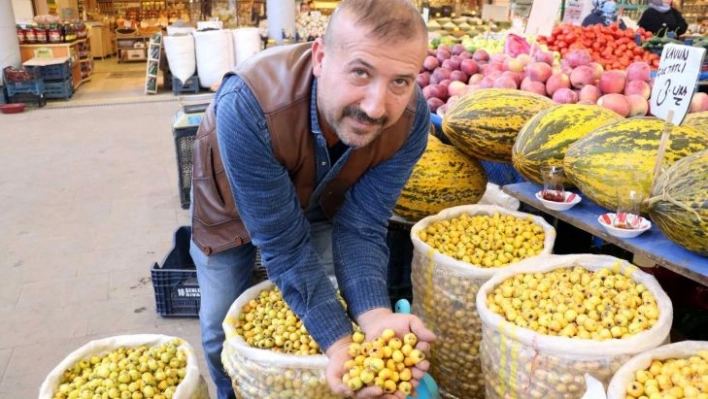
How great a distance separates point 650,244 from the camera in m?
1.60

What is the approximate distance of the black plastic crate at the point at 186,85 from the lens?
8.89 m

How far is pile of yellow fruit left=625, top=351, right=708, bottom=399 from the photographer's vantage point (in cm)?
124

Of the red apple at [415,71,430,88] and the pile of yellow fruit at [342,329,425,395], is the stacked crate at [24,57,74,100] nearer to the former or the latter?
the red apple at [415,71,430,88]

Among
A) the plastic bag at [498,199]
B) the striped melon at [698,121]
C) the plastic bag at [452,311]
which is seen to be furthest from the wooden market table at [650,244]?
the plastic bag at [498,199]

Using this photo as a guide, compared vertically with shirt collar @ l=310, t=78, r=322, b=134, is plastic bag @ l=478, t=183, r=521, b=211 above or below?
below

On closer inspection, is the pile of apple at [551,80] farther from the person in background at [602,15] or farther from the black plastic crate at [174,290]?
the person in background at [602,15]

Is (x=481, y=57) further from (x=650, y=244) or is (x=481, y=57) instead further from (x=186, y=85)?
(x=186, y=85)

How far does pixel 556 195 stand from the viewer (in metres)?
1.92

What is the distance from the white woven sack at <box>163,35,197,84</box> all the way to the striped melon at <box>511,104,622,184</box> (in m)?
7.42

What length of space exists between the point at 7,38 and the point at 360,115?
8.63 meters

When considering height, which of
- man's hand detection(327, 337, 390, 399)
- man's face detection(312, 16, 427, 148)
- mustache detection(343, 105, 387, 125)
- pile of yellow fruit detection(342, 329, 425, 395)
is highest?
man's face detection(312, 16, 427, 148)

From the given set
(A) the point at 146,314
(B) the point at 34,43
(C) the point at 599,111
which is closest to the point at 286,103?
(C) the point at 599,111

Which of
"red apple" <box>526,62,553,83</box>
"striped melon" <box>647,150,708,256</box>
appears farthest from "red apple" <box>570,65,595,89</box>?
"striped melon" <box>647,150,708,256</box>

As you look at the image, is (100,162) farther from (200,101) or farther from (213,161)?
(213,161)
